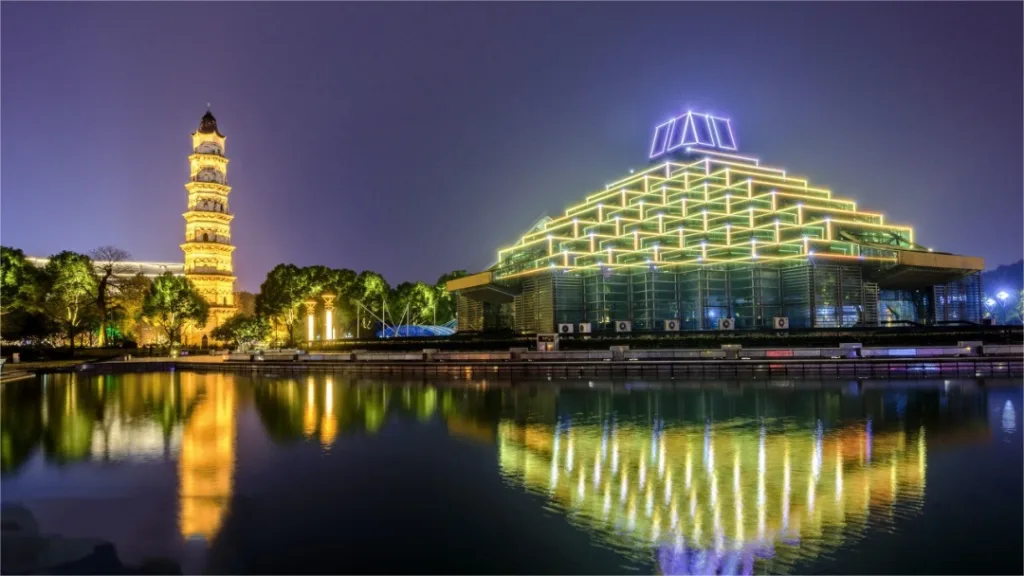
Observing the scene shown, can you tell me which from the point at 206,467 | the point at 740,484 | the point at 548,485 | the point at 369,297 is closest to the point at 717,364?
the point at 740,484

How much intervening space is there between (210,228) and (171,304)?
25.1 metres

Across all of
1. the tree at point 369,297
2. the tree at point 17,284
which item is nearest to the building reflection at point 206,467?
the tree at point 17,284

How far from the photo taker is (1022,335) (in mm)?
52812

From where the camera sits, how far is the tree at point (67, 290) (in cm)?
7900

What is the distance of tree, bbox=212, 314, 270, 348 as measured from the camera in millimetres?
104062

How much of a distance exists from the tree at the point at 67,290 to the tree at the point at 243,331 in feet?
76.4

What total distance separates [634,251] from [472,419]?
50030 mm

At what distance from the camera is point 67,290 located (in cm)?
7931

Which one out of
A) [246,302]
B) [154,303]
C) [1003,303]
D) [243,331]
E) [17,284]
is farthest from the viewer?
[246,302]

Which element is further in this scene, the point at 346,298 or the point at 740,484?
the point at 346,298

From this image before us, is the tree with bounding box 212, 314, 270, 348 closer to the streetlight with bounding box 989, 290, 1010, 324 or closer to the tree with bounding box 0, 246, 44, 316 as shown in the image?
the tree with bounding box 0, 246, 44, 316

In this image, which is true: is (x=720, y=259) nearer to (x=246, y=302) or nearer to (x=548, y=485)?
(x=548, y=485)

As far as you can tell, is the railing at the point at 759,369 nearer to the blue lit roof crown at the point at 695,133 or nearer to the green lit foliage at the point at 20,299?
the blue lit roof crown at the point at 695,133

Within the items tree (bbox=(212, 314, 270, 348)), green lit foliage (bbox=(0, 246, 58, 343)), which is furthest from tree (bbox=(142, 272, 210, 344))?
green lit foliage (bbox=(0, 246, 58, 343))
